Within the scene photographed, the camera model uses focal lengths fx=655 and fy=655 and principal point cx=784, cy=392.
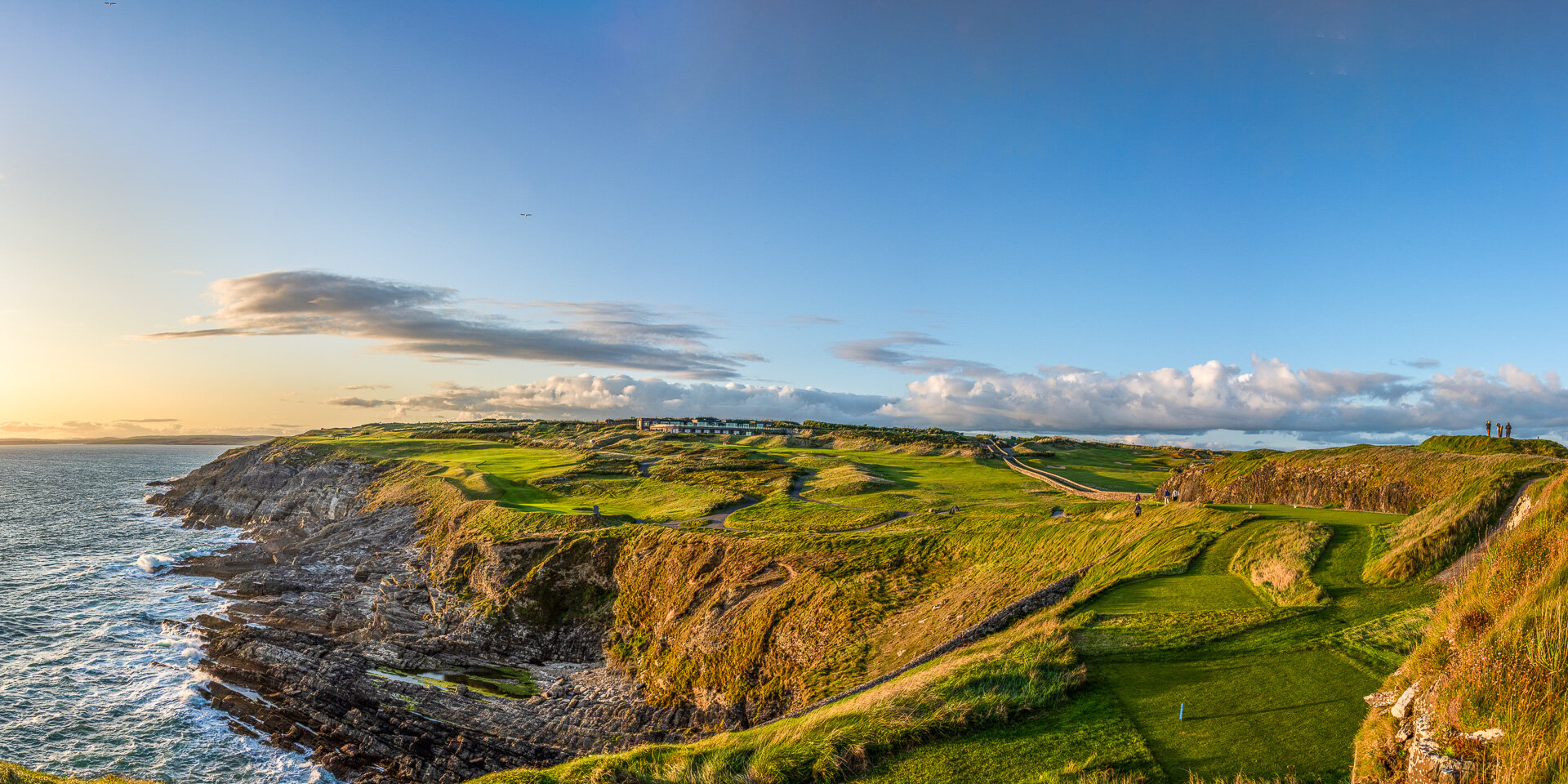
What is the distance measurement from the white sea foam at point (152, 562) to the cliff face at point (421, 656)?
2.16 meters

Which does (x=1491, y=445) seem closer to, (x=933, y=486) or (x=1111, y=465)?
(x=933, y=486)

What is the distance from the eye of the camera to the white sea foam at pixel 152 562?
159 feet

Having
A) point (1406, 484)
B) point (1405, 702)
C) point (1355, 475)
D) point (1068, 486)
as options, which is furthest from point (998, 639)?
point (1068, 486)

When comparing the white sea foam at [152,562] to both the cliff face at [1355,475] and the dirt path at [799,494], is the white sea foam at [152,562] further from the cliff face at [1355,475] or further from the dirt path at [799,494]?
the cliff face at [1355,475]

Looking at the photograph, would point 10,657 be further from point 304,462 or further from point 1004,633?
point 304,462

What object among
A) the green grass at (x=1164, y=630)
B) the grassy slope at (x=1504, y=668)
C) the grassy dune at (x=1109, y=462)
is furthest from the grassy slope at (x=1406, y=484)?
the grassy dune at (x=1109, y=462)

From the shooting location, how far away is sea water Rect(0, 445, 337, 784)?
22.6 m

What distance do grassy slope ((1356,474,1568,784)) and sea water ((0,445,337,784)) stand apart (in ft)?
89.5

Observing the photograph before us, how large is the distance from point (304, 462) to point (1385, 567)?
107488 millimetres

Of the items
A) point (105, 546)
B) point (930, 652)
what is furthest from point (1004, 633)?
point (105, 546)

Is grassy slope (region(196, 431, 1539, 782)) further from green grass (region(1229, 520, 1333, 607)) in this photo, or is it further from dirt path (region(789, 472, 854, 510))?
dirt path (region(789, 472, 854, 510))

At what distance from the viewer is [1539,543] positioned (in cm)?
952

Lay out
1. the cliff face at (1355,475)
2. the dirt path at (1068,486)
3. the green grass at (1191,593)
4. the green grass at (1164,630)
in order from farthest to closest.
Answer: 1. the dirt path at (1068,486)
2. the cliff face at (1355,475)
3. the green grass at (1191,593)
4. the green grass at (1164,630)

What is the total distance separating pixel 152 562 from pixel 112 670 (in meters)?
26.1
